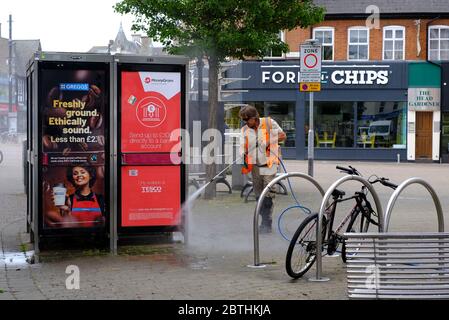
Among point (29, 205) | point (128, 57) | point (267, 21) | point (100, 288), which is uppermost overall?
point (267, 21)

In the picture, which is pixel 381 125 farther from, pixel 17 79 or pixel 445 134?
pixel 17 79

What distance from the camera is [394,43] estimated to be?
110 feet

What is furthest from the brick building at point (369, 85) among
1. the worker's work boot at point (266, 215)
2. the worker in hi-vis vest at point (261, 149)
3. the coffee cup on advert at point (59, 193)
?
the coffee cup on advert at point (59, 193)

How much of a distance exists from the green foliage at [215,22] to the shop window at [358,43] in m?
18.8

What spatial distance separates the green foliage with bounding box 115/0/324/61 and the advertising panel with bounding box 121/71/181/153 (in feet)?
19.3

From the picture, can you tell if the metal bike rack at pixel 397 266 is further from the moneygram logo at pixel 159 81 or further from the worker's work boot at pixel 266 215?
the worker's work boot at pixel 266 215

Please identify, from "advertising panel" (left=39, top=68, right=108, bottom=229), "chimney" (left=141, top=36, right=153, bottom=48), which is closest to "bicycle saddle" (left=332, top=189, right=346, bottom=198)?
"advertising panel" (left=39, top=68, right=108, bottom=229)

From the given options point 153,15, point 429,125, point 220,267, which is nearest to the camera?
point 220,267

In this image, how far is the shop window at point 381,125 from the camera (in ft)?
109

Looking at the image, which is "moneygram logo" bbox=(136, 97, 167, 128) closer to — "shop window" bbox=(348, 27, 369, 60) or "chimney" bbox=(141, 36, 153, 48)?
"chimney" bbox=(141, 36, 153, 48)
